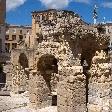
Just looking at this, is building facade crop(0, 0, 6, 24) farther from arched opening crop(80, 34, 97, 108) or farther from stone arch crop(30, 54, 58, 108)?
arched opening crop(80, 34, 97, 108)

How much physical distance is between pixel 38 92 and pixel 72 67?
5.04m

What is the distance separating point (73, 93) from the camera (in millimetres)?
16281

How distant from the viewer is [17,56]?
3153 centimetres

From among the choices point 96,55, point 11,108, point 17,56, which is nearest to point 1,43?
point 17,56

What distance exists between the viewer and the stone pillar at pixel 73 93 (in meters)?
16.3

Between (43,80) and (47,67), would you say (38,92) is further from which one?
(47,67)

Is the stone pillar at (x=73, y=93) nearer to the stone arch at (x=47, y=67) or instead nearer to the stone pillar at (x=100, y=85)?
the stone pillar at (x=100, y=85)

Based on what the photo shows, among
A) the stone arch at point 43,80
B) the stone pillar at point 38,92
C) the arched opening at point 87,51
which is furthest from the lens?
the stone pillar at point 38,92

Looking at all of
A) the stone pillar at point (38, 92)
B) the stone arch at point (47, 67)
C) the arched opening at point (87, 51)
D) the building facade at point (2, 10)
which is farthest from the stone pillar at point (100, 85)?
the building facade at point (2, 10)

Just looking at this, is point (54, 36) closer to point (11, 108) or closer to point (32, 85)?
point (32, 85)

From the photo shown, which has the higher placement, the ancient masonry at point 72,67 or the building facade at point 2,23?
the building facade at point 2,23

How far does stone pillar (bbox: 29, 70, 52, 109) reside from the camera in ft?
68.3

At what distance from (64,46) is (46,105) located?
18.8 feet

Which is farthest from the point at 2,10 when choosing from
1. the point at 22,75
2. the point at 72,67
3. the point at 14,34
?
the point at 72,67
